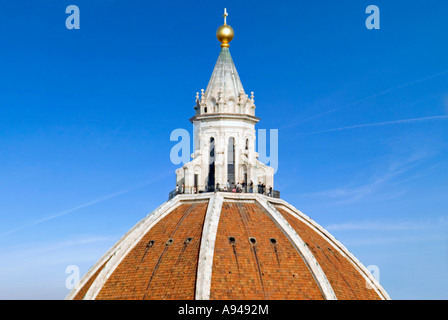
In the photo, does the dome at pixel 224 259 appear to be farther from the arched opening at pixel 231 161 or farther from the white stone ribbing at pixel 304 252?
the arched opening at pixel 231 161

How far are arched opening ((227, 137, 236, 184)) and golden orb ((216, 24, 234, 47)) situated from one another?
688 centimetres

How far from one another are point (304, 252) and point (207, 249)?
6.24 metres

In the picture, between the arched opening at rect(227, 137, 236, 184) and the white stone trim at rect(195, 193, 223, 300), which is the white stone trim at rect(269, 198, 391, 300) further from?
the white stone trim at rect(195, 193, 223, 300)

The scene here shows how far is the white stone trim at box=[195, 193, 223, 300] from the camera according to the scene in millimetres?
75688

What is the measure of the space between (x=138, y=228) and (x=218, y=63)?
13593 millimetres

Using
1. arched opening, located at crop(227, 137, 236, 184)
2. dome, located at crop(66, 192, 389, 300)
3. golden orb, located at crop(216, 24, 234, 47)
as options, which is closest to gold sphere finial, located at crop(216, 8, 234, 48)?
golden orb, located at crop(216, 24, 234, 47)

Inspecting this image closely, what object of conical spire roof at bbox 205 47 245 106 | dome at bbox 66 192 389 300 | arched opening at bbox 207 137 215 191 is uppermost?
conical spire roof at bbox 205 47 245 106

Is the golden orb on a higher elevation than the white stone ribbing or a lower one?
higher

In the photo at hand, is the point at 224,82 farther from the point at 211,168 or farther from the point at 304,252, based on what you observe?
the point at 304,252

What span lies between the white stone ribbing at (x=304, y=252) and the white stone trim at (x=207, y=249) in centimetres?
351
